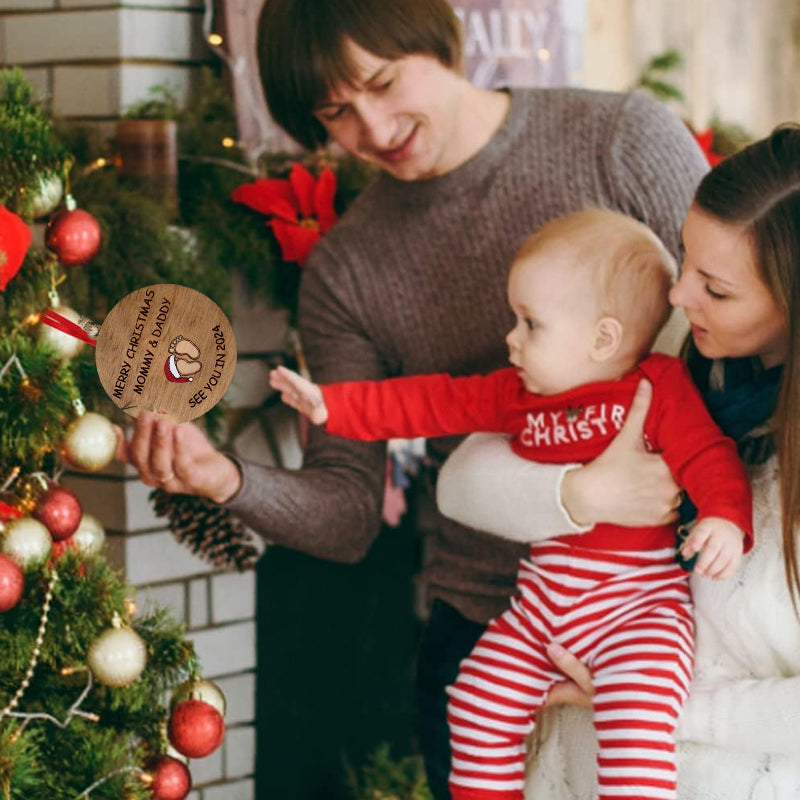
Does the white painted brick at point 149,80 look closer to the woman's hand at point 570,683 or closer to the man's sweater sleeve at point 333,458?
the man's sweater sleeve at point 333,458

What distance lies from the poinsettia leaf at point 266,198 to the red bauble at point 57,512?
0.78 meters

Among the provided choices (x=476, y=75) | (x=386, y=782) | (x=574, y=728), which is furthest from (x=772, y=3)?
(x=574, y=728)

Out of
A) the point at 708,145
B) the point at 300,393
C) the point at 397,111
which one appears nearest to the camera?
the point at 300,393

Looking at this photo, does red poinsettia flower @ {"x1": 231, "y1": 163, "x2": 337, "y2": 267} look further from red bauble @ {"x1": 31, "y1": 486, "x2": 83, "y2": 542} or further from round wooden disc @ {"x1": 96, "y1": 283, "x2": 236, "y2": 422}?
round wooden disc @ {"x1": 96, "y1": 283, "x2": 236, "y2": 422}

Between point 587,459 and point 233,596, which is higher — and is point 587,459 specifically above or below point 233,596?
above

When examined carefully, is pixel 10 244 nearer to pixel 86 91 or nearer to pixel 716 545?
pixel 716 545

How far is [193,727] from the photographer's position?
1154 millimetres

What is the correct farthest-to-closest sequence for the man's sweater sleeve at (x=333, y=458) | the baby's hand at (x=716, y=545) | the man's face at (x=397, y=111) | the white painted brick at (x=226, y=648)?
the white painted brick at (x=226, y=648), the man's sweater sleeve at (x=333, y=458), the man's face at (x=397, y=111), the baby's hand at (x=716, y=545)

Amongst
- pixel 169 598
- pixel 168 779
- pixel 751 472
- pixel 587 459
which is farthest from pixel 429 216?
pixel 168 779

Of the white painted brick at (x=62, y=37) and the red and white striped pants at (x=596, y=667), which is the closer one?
the red and white striped pants at (x=596, y=667)

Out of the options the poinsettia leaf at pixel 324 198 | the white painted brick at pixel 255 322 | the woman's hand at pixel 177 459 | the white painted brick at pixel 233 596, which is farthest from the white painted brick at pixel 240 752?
the poinsettia leaf at pixel 324 198

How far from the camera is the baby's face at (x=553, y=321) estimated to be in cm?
130

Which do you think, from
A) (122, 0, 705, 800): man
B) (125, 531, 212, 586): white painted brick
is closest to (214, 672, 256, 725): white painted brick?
(125, 531, 212, 586): white painted brick

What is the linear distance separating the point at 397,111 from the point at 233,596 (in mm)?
903
